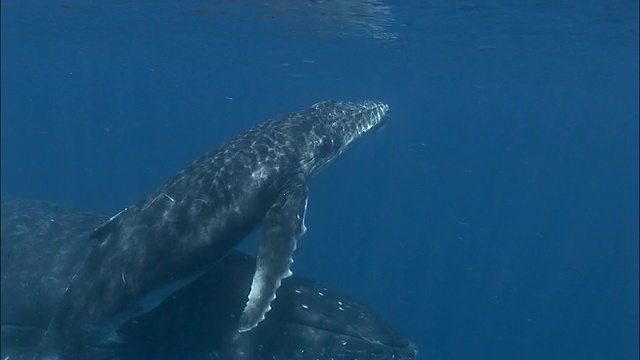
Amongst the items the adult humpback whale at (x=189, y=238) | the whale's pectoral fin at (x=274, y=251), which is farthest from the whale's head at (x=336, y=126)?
the whale's pectoral fin at (x=274, y=251)

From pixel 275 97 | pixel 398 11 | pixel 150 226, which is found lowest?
pixel 275 97

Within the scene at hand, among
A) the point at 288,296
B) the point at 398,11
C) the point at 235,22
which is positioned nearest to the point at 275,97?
the point at 235,22

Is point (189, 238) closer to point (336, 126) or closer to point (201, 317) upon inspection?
point (201, 317)

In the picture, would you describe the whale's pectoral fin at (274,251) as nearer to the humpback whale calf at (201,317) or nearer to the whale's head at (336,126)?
the humpback whale calf at (201,317)

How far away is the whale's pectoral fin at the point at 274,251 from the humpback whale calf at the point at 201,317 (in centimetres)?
107

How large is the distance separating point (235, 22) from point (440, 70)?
23.6m

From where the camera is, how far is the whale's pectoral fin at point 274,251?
8.91 metres

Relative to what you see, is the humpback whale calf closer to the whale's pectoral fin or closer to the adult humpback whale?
the adult humpback whale

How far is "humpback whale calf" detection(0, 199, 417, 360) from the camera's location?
9.61 metres

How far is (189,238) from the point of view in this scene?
937 centimetres

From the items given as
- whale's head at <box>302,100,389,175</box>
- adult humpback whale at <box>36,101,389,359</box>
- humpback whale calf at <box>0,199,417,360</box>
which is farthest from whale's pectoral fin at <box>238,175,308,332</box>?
whale's head at <box>302,100,389,175</box>

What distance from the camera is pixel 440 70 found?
53.6 meters

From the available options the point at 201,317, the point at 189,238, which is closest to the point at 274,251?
the point at 189,238

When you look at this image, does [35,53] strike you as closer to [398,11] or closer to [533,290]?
[398,11]
